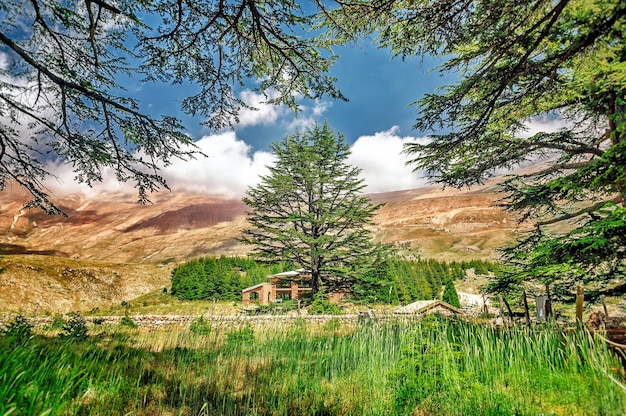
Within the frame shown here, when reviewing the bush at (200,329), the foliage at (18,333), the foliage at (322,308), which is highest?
the foliage at (18,333)

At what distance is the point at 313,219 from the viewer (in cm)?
1675

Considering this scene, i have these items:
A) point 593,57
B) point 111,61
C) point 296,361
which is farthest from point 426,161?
point 111,61

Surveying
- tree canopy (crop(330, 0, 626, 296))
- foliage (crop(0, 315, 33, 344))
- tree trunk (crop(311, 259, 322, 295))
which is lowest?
foliage (crop(0, 315, 33, 344))

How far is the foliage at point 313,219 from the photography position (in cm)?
1608

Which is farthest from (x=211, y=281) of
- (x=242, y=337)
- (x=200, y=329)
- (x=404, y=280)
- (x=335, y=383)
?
(x=335, y=383)

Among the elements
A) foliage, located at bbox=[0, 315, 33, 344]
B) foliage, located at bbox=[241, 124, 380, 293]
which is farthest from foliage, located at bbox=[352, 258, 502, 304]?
foliage, located at bbox=[0, 315, 33, 344]

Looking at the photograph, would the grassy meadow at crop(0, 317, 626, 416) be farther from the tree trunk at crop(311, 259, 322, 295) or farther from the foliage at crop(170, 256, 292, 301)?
the foliage at crop(170, 256, 292, 301)

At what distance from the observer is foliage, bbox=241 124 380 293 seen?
52.7 ft

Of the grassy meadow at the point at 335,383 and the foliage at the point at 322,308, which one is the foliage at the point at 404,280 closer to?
the grassy meadow at the point at 335,383

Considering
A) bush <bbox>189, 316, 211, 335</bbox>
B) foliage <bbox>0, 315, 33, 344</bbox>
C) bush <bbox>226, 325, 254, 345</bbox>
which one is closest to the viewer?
foliage <bbox>0, 315, 33, 344</bbox>

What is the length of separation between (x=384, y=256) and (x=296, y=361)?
12.7 metres

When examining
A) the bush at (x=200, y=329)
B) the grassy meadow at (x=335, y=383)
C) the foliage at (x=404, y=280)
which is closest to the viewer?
the grassy meadow at (x=335, y=383)

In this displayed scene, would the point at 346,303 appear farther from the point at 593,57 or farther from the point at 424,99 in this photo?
the point at 593,57

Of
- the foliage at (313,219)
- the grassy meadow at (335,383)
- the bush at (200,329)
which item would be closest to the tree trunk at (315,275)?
the foliage at (313,219)
